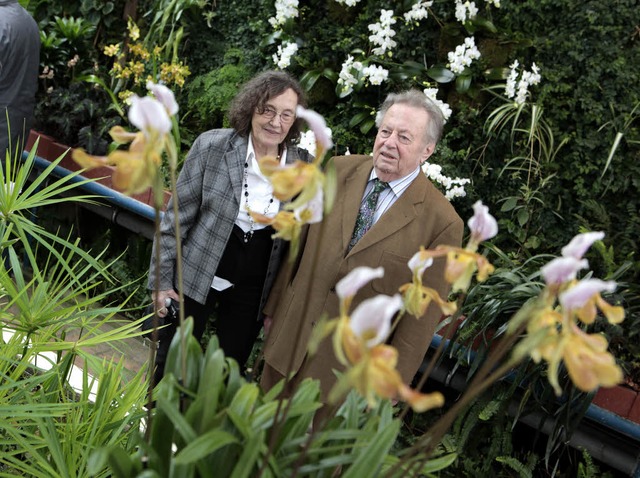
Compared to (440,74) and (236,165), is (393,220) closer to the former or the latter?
(236,165)

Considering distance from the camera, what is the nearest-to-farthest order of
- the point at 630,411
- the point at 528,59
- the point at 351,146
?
the point at 630,411 < the point at 528,59 < the point at 351,146

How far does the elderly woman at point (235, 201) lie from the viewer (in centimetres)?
222

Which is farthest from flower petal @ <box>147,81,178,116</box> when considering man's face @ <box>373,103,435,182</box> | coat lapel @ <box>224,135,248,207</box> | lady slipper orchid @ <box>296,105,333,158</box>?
coat lapel @ <box>224,135,248,207</box>

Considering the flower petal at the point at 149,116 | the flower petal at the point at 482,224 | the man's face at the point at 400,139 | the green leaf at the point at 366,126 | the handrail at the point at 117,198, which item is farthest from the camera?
the green leaf at the point at 366,126

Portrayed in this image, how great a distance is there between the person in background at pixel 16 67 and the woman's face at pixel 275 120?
4.73 feet

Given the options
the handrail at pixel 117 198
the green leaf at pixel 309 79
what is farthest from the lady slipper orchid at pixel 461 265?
the green leaf at pixel 309 79

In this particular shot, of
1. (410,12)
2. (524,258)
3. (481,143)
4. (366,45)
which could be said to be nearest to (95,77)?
(366,45)

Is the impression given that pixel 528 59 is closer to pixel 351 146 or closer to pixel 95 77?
pixel 351 146

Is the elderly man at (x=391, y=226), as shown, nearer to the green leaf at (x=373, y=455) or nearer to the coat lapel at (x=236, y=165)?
the coat lapel at (x=236, y=165)

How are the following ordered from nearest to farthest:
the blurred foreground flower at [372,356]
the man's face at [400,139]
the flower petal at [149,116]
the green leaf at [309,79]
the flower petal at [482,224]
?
the blurred foreground flower at [372,356]
the flower petal at [149,116]
the flower petal at [482,224]
the man's face at [400,139]
the green leaf at [309,79]

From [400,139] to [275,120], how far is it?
0.44 metres

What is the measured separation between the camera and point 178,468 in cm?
86

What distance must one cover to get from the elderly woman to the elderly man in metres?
0.24

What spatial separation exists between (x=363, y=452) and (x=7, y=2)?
9.90 ft
